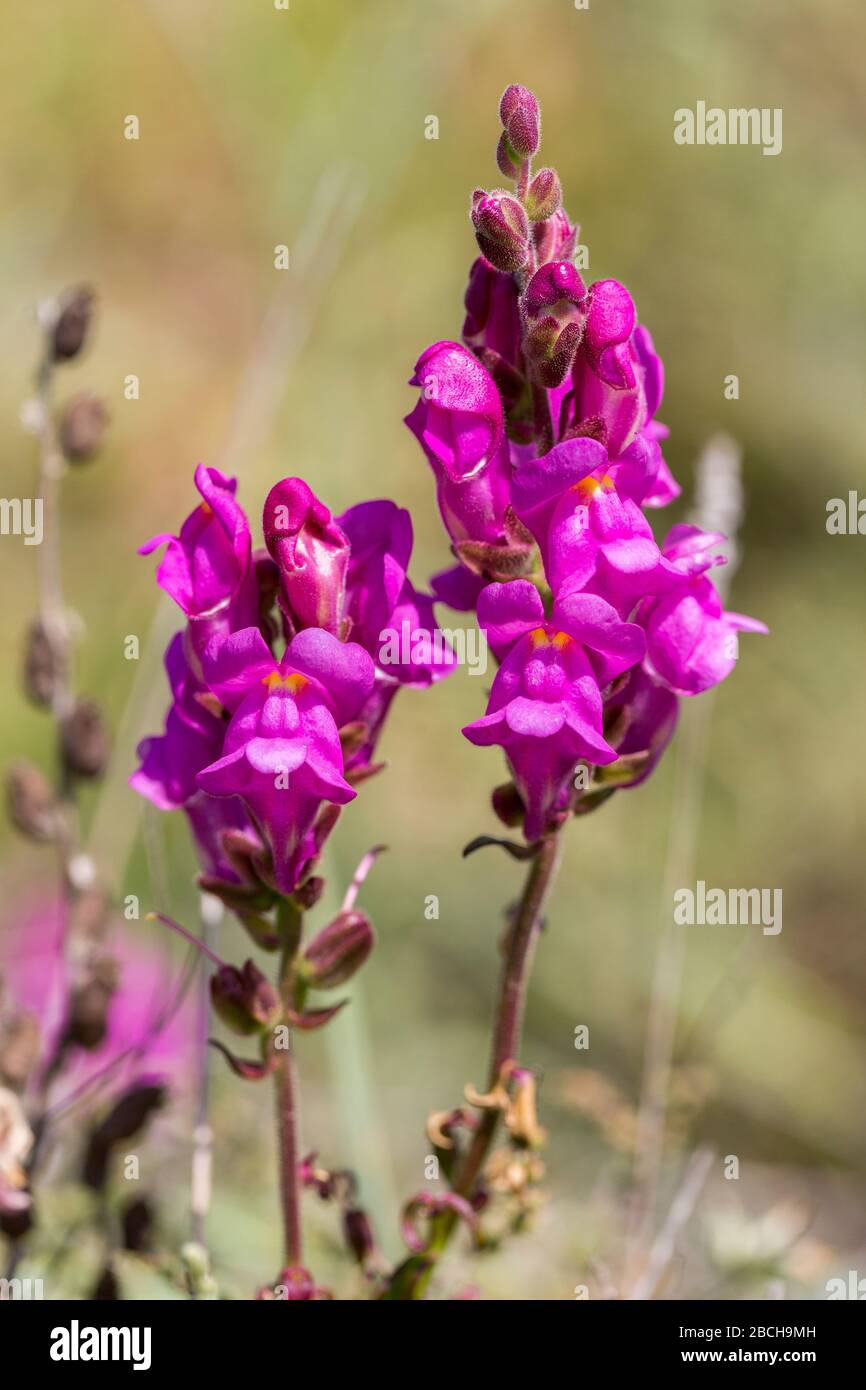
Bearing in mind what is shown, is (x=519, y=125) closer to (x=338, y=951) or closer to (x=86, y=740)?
(x=338, y=951)

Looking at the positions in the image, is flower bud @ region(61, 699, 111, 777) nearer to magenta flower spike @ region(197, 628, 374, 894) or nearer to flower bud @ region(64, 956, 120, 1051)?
flower bud @ region(64, 956, 120, 1051)

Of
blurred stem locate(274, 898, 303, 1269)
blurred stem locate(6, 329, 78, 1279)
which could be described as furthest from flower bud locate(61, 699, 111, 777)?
blurred stem locate(274, 898, 303, 1269)

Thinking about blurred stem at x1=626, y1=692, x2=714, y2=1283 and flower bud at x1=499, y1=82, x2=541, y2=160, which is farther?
blurred stem at x1=626, y1=692, x2=714, y2=1283

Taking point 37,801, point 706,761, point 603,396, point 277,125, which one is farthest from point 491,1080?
point 277,125

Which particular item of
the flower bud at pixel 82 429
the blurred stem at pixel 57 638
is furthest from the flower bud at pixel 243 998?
the flower bud at pixel 82 429

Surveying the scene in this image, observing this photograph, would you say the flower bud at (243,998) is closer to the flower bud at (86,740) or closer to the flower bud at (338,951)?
the flower bud at (338,951)
